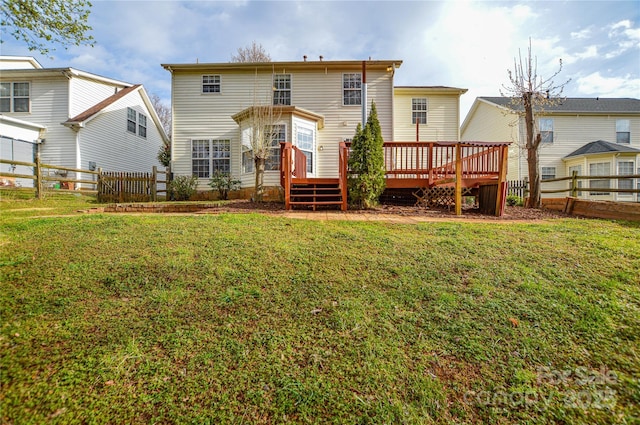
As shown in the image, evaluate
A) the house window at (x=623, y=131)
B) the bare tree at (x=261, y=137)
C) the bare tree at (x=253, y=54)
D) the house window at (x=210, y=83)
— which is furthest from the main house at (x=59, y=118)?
the house window at (x=623, y=131)

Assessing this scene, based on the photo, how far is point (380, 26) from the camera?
36.4 ft

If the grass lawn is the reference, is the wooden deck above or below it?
above

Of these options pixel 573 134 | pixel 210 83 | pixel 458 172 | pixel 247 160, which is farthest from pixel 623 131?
pixel 210 83

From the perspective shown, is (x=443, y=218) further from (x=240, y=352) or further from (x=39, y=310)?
(x=39, y=310)

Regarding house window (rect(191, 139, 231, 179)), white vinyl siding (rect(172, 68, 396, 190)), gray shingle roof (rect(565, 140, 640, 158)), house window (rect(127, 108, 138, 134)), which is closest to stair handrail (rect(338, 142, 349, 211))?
white vinyl siding (rect(172, 68, 396, 190))

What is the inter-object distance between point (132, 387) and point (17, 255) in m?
3.10

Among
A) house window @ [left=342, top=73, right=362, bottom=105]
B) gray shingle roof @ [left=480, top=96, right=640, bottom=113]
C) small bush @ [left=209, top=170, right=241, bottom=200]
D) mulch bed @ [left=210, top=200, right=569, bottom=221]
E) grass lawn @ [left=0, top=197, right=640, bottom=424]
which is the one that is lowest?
grass lawn @ [left=0, top=197, right=640, bottom=424]

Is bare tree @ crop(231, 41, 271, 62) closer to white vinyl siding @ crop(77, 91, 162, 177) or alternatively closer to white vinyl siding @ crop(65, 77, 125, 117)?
white vinyl siding @ crop(77, 91, 162, 177)

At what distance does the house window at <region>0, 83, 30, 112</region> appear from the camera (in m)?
13.7

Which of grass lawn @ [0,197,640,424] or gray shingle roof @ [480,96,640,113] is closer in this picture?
grass lawn @ [0,197,640,424]

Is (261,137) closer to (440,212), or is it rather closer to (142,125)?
(440,212)

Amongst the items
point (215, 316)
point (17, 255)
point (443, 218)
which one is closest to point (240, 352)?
point (215, 316)

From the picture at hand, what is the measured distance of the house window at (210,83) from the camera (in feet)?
41.7

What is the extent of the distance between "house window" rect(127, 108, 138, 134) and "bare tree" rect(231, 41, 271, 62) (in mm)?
8746
